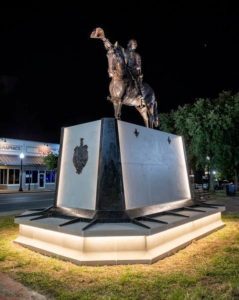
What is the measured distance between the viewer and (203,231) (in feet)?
31.7

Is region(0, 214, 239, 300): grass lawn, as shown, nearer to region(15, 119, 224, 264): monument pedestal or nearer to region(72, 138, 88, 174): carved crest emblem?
region(15, 119, 224, 264): monument pedestal

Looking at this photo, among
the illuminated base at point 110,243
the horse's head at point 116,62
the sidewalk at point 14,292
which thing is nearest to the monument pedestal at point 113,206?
the illuminated base at point 110,243

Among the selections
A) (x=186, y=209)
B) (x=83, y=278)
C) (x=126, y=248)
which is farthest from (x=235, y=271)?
(x=186, y=209)

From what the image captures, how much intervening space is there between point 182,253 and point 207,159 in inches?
939

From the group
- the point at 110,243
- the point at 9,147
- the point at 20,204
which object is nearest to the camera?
the point at 110,243

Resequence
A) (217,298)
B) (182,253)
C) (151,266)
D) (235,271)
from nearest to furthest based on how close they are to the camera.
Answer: (217,298) → (235,271) → (151,266) → (182,253)

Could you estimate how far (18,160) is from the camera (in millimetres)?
38469

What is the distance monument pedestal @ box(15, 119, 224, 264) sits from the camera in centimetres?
681

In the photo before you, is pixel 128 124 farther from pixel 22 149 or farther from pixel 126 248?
pixel 22 149

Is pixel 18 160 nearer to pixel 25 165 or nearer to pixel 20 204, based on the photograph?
pixel 25 165

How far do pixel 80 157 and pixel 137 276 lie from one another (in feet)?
12.9

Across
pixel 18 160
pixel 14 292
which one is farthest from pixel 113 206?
pixel 18 160

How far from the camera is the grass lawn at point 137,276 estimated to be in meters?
5.00

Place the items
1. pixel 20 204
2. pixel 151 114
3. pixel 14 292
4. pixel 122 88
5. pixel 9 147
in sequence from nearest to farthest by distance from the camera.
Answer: pixel 14 292 → pixel 122 88 → pixel 151 114 → pixel 20 204 → pixel 9 147
